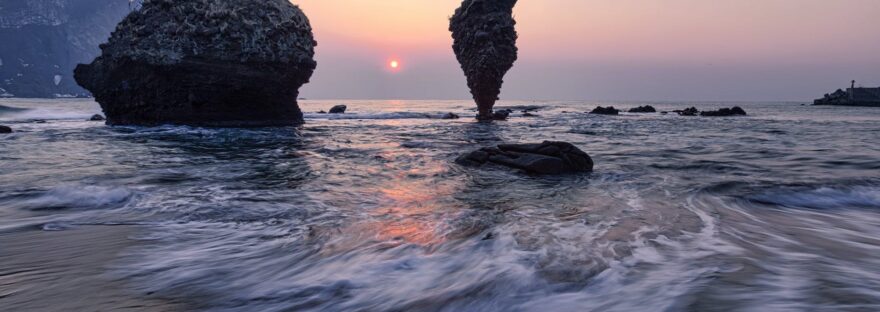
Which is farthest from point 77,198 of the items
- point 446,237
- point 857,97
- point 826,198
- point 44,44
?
point 44,44

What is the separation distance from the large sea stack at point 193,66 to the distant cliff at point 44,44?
17512 centimetres

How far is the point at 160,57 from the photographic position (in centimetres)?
2286

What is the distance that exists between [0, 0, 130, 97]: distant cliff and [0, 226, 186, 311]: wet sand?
19879cm

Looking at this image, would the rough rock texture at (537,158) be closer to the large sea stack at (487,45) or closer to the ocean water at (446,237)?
the ocean water at (446,237)

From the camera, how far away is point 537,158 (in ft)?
31.7

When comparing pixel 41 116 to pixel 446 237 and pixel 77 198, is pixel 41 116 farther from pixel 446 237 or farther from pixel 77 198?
pixel 446 237

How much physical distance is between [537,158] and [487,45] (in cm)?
3128

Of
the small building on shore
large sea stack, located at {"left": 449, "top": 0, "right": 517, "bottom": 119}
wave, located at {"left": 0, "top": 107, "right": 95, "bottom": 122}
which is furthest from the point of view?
the small building on shore

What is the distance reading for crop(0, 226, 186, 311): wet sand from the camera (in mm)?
2967

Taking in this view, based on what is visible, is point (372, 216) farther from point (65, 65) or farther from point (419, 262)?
point (65, 65)

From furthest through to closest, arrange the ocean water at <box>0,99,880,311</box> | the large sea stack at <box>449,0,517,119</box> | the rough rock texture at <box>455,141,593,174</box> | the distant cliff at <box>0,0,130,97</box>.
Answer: the distant cliff at <box>0,0,130,97</box>, the large sea stack at <box>449,0,517,119</box>, the rough rock texture at <box>455,141,593,174</box>, the ocean water at <box>0,99,880,311</box>

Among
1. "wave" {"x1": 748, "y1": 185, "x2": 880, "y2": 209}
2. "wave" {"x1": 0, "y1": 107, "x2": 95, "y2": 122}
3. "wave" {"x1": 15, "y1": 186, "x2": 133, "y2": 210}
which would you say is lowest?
"wave" {"x1": 748, "y1": 185, "x2": 880, "y2": 209}

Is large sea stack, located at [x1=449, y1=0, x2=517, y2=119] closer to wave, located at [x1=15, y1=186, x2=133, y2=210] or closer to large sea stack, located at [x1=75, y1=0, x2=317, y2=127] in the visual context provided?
large sea stack, located at [x1=75, y1=0, x2=317, y2=127]

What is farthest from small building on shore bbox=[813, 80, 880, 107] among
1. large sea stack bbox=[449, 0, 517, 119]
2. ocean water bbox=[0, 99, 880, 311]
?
ocean water bbox=[0, 99, 880, 311]
